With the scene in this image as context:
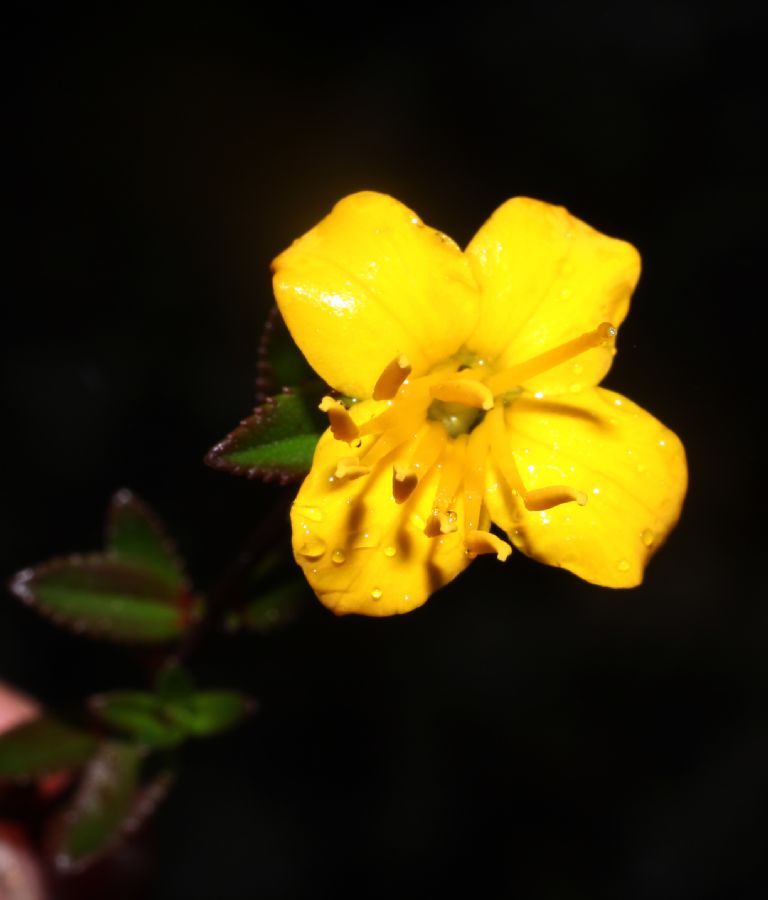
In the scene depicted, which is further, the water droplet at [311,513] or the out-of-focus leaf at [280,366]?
the out-of-focus leaf at [280,366]

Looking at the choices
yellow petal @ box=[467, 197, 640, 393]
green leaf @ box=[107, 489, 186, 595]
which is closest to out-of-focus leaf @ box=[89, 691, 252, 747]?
green leaf @ box=[107, 489, 186, 595]

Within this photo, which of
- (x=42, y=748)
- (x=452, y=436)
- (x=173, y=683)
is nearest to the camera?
(x=452, y=436)

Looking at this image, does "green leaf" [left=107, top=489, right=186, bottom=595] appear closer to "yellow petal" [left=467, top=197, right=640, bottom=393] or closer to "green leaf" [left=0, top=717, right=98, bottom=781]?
"green leaf" [left=0, top=717, right=98, bottom=781]

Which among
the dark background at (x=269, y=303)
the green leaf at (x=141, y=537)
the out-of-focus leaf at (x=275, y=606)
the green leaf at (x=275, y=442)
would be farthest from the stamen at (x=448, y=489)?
the dark background at (x=269, y=303)

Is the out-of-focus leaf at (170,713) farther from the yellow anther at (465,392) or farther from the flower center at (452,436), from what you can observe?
the yellow anther at (465,392)

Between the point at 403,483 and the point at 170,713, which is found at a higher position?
the point at 403,483

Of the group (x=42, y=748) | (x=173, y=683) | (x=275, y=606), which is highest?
(x=275, y=606)

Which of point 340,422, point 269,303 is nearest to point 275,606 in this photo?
point 340,422

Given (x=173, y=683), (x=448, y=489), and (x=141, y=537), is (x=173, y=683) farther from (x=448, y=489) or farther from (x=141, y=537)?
(x=448, y=489)
